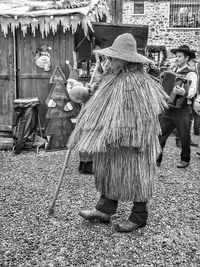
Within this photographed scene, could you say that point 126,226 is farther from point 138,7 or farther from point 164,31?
point 138,7

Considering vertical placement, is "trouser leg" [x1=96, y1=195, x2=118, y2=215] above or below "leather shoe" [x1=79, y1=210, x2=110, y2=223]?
above

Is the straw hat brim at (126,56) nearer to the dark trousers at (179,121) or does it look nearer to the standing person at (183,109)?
the standing person at (183,109)

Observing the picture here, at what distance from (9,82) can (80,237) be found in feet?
15.0

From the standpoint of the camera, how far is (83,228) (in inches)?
136

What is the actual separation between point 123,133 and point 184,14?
2148cm

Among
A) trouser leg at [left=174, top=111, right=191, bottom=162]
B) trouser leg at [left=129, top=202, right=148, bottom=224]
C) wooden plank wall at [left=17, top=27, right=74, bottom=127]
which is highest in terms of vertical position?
wooden plank wall at [left=17, top=27, right=74, bottom=127]

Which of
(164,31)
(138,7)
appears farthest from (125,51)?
(138,7)

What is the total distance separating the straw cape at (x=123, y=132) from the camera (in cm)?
306

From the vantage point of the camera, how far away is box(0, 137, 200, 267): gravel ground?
2949mm

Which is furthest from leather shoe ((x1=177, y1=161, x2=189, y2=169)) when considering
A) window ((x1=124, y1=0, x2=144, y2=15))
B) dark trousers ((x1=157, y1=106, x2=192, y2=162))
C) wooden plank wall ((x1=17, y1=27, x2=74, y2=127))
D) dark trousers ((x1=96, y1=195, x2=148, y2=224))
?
window ((x1=124, y1=0, x2=144, y2=15))

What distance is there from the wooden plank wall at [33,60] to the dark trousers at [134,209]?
397cm

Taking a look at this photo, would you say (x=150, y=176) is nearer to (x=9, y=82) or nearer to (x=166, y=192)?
(x=166, y=192)

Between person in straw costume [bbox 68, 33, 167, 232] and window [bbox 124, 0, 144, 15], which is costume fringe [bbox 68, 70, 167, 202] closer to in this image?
person in straw costume [bbox 68, 33, 167, 232]

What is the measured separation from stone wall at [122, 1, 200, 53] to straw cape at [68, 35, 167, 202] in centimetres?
1954
